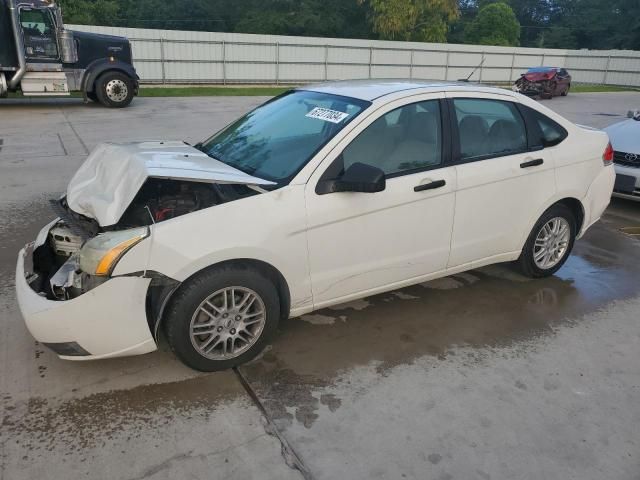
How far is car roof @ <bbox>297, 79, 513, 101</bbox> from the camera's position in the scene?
3863 mm

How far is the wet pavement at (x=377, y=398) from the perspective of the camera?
2652mm

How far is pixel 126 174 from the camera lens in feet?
10.9

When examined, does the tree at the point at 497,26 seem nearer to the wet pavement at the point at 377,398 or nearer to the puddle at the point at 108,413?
the wet pavement at the point at 377,398

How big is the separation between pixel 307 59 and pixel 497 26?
34.8 meters

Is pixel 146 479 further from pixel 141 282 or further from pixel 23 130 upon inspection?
pixel 23 130

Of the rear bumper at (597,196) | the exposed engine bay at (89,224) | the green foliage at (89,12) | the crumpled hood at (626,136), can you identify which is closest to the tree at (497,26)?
the green foliage at (89,12)

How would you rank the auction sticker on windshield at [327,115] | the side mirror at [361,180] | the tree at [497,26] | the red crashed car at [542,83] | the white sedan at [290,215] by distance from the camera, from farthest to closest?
the tree at [497,26], the red crashed car at [542,83], the auction sticker on windshield at [327,115], the side mirror at [361,180], the white sedan at [290,215]

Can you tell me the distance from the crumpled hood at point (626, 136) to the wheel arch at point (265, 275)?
18.8 ft

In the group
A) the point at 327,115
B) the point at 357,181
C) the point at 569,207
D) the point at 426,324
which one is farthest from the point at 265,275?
the point at 569,207

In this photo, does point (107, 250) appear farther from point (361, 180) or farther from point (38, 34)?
point (38, 34)

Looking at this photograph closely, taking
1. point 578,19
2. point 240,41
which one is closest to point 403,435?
point 240,41

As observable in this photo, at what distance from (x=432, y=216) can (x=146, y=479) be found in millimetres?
2410

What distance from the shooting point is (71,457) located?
2615 mm

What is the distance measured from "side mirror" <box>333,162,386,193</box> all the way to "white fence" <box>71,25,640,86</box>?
2096 centimetres
